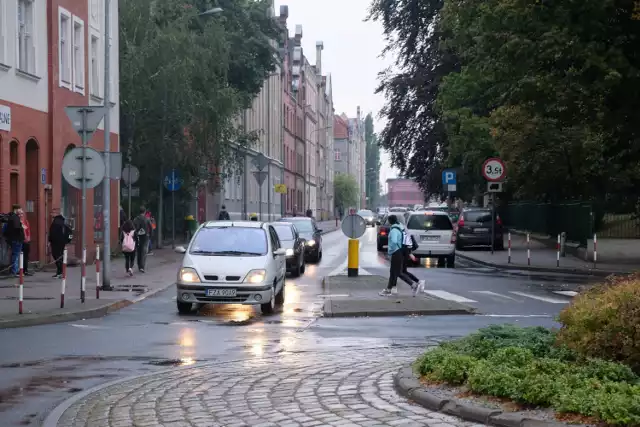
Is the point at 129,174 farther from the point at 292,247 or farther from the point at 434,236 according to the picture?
the point at 434,236

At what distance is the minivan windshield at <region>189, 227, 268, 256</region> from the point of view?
61.3ft

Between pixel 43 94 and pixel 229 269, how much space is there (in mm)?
13580

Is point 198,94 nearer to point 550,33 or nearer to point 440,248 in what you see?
point 440,248

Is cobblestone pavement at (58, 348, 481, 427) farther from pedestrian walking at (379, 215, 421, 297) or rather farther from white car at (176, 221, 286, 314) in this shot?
pedestrian walking at (379, 215, 421, 297)

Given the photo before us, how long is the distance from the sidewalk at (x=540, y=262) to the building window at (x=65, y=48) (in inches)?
570

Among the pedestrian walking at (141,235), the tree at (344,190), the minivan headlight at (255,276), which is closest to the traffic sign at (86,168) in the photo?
the minivan headlight at (255,276)

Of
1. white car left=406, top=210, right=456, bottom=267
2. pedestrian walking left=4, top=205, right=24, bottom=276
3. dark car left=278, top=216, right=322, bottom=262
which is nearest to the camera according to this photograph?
pedestrian walking left=4, top=205, right=24, bottom=276

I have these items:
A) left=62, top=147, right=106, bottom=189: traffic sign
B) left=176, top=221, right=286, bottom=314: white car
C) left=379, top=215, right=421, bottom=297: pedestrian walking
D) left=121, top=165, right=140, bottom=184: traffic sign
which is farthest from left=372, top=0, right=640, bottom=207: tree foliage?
left=121, top=165, right=140, bottom=184: traffic sign

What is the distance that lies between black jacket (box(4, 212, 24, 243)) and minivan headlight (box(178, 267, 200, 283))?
8345 mm

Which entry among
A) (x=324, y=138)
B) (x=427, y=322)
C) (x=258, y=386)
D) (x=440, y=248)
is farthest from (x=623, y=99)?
(x=324, y=138)

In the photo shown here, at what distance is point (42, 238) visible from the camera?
28875mm

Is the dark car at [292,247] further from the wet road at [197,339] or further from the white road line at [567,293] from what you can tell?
the white road line at [567,293]

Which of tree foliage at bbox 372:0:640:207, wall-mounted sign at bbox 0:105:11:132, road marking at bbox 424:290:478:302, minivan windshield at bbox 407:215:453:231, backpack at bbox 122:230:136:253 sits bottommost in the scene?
road marking at bbox 424:290:478:302

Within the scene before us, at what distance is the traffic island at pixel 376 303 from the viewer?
17.7m
